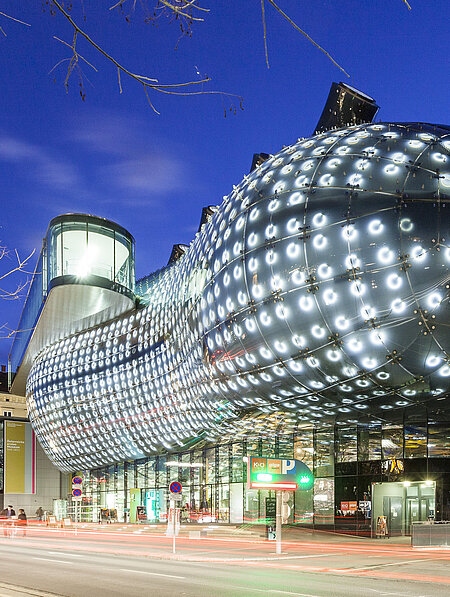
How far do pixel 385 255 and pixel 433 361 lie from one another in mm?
3970

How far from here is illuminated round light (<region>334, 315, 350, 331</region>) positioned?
2138 cm

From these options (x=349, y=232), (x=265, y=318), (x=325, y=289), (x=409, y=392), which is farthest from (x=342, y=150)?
(x=409, y=392)

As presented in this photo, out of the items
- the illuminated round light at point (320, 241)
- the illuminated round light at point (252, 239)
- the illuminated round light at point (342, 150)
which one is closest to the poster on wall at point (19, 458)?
the illuminated round light at point (252, 239)

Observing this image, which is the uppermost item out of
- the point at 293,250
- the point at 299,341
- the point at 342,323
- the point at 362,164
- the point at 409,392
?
the point at 362,164

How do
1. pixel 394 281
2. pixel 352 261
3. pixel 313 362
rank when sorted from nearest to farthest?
pixel 394 281 → pixel 352 261 → pixel 313 362

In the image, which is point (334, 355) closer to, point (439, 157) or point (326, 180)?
point (326, 180)

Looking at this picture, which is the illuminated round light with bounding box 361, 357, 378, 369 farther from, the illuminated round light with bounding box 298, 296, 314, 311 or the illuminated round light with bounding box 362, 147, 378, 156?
the illuminated round light with bounding box 362, 147, 378, 156

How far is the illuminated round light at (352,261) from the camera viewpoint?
20688 mm

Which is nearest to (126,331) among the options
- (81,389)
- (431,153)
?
(81,389)

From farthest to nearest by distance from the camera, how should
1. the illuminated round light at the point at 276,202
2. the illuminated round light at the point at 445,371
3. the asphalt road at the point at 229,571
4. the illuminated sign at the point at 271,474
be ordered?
the illuminated round light at the point at 276,202, the illuminated sign at the point at 271,474, the illuminated round light at the point at 445,371, the asphalt road at the point at 229,571

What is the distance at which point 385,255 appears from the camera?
66.2 ft

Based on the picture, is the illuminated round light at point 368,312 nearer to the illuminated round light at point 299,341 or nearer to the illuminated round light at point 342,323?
the illuminated round light at point 342,323

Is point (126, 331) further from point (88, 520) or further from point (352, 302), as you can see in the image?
point (352, 302)

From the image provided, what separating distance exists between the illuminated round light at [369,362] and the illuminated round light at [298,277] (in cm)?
331
